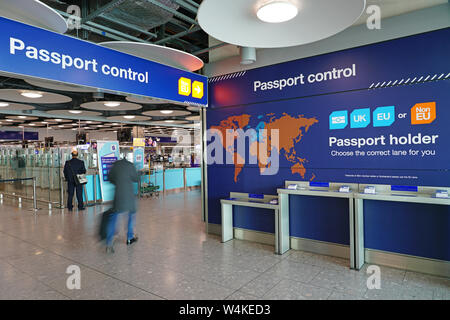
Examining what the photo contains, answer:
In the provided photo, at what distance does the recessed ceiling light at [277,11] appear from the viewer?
1.80 meters

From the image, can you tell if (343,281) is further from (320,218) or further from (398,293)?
(320,218)

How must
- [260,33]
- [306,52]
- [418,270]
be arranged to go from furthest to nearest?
[306,52], [418,270], [260,33]

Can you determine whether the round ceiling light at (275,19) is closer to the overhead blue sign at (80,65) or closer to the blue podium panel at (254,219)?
the overhead blue sign at (80,65)

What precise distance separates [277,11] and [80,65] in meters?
2.21

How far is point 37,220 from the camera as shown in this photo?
6.43m

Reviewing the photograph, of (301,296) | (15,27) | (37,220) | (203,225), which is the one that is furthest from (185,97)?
(37,220)

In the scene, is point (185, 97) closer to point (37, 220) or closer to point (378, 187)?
A: point (378, 187)

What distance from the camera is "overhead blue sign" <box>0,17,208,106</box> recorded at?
8.60 feet

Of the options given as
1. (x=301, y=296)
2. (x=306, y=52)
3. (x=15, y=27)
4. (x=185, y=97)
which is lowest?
(x=301, y=296)

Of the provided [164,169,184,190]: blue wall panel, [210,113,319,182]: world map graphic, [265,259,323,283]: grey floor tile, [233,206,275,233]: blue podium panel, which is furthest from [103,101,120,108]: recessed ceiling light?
[265,259,323,283]: grey floor tile

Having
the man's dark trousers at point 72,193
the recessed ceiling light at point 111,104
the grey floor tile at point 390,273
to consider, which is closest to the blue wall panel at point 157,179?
the recessed ceiling light at point 111,104

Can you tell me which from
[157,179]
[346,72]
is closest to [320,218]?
[346,72]

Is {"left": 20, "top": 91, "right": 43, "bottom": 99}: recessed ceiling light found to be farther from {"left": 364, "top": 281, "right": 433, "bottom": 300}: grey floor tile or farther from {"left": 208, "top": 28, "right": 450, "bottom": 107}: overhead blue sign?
{"left": 364, "top": 281, "right": 433, "bottom": 300}: grey floor tile

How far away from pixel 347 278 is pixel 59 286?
3106 mm
